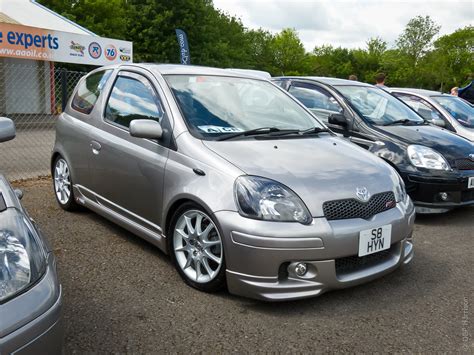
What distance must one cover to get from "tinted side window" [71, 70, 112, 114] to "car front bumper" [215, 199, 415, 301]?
7.21ft

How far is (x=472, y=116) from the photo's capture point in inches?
321

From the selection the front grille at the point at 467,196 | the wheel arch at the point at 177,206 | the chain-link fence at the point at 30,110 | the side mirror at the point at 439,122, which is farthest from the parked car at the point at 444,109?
the chain-link fence at the point at 30,110

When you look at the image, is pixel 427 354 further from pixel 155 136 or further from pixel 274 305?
pixel 155 136

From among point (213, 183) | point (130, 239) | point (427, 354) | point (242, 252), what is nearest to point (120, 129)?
point (130, 239)

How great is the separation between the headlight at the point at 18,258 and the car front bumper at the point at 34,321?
4 cm

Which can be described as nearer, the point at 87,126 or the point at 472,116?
the point at 87,126

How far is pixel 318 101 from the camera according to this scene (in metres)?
6.07

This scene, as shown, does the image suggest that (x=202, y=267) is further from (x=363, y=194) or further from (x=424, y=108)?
(x=424, y=108)

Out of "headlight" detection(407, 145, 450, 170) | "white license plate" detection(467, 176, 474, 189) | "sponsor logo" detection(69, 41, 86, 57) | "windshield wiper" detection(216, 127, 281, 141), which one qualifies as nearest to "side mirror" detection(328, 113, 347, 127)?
"headlight" detection(407, 145, 450, 170)

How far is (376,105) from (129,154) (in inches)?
142

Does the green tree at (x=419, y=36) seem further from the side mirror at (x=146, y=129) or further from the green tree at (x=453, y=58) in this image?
the side mirror at (x=146, y=129)

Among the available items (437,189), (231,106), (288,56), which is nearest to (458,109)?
(437,189)

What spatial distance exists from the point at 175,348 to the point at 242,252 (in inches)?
26.6

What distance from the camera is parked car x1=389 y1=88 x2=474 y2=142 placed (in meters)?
7.62
